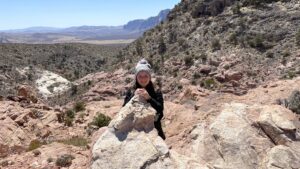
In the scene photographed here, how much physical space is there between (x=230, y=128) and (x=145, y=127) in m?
1.72

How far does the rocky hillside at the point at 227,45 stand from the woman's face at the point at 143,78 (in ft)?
72.2

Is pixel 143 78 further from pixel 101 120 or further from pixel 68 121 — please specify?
pixel 68 121

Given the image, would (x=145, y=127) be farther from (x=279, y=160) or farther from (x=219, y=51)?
(x=219, y=51)

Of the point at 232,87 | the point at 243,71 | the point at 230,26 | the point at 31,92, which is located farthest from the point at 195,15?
the point at 31,92

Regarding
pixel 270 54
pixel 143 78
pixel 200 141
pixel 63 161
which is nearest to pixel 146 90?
pixel 143 78

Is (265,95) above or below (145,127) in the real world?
below

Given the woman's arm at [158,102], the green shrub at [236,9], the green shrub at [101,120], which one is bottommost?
the green shrub at [101,120]

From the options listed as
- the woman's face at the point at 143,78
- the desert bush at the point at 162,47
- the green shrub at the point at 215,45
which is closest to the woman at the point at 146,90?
the woman's face at the point at 143,78

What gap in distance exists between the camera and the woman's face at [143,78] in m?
7.61

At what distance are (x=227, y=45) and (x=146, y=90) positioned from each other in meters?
35.9

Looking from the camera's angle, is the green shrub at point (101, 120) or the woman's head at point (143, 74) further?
the green shrub at point (101, 120)

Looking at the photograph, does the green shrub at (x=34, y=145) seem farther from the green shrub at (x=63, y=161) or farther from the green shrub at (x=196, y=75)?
the green shrub at (x=196, y=75)

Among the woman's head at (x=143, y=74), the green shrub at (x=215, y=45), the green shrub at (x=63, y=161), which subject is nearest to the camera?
the woman's head at (x=143, y=74)

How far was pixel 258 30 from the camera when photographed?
44062 millimetres
